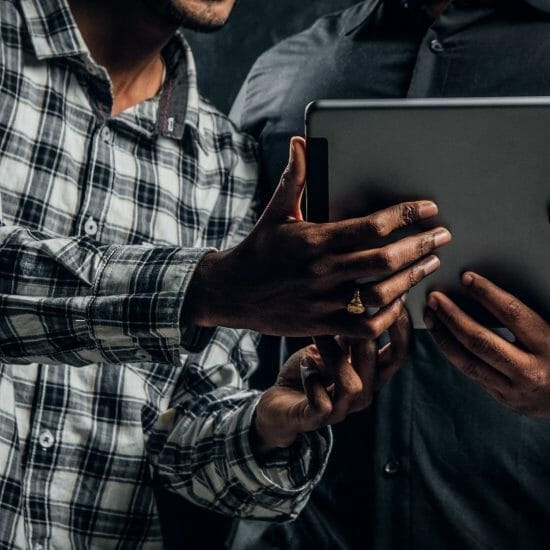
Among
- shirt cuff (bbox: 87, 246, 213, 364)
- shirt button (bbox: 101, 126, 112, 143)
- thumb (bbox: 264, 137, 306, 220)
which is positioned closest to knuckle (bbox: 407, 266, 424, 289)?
thumb (bbox: 264, 137, 306, 220)

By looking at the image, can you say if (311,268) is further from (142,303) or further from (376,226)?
(142,303)

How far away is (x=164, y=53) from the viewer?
1.36 meters

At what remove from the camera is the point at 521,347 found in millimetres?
873

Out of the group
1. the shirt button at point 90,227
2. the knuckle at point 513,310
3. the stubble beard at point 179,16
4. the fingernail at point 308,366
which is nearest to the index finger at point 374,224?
the knuckle at point 513,310

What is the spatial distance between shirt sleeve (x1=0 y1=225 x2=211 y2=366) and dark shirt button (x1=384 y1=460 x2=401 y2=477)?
34 centimetres

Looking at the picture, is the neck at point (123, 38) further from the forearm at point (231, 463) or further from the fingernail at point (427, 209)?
the fingernail at point (427, 209)

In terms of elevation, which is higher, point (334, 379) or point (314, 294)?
point (314, 294)

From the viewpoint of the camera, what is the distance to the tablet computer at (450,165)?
79cm

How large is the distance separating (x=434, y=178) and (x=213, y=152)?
547mm

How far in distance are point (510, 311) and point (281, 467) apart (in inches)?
15.2

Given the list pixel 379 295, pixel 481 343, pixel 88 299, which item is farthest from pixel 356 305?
pixel 88 299

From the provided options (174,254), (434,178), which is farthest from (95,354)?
(434,178)

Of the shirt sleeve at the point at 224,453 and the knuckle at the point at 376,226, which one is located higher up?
the knuckle at the point at 376,226

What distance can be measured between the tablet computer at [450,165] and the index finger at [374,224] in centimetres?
2
